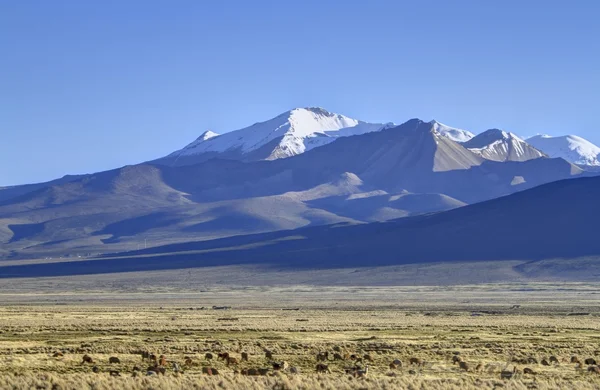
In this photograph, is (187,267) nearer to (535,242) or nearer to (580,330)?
(535,242)

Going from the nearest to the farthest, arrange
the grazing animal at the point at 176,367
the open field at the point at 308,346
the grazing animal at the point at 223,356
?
the open field at the point at 308,346 → the grazing animal at the point at 176,367 → the grazing animal at the point at 223,356

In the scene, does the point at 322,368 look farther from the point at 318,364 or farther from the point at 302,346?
the point at 302,346

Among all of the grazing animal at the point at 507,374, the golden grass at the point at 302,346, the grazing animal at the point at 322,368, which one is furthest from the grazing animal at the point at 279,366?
the grazing animal at the point at 507,374

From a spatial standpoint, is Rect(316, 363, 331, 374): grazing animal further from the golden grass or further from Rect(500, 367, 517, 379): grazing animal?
Rect(500, 367, 517, 379): grazing animal

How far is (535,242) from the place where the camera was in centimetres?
18938

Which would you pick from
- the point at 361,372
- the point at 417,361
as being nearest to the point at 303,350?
the point at 417,361

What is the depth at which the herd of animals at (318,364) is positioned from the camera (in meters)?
31.8

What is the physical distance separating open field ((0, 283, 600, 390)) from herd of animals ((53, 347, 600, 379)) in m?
0.11

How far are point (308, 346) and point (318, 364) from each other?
27.8 feet

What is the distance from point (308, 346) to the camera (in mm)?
42438

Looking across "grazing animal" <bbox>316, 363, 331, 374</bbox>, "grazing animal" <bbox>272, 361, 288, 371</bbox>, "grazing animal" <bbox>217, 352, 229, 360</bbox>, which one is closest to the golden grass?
"grazing animal" <bbox>316, 363, 331, 374</bbox>

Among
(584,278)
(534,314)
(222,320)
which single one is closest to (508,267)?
(584,278)

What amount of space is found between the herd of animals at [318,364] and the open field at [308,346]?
11cm

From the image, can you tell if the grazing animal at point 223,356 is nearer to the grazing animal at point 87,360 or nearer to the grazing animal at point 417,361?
the grazing animal at point 87,360
